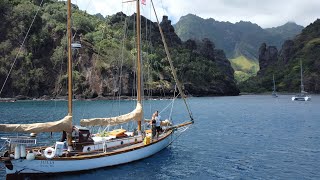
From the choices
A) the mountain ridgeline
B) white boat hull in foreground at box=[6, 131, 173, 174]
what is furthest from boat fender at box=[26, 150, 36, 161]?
the mountain ridgeline

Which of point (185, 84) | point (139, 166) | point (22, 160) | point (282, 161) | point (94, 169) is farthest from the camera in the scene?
point (185, 84)

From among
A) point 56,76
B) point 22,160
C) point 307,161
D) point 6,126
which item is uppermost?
point 56,76

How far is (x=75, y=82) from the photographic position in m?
162

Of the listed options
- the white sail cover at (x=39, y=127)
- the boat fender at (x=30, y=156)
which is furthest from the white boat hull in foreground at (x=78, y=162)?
the white sail cover at (x=39, y=127)

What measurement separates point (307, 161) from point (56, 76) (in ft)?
494

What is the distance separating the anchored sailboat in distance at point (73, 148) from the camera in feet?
81.7

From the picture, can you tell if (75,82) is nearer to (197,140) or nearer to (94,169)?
(197,140)

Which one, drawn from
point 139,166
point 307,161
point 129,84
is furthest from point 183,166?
point 129,84

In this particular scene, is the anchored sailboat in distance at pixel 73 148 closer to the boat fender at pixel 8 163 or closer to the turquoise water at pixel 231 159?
the boat fender at pixel 8 163

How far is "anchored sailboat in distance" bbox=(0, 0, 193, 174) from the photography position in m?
24.9

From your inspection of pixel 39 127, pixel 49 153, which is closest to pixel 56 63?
pixel 39 127

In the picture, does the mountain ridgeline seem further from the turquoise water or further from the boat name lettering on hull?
the boat name lettering on hull

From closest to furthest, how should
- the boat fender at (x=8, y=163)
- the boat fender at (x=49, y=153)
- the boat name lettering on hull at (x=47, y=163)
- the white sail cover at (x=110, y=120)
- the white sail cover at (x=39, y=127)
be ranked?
the boat fender at (x=8, y=163) < the boat fender at (x=49, y=153) < the boat name lettering on hull at (x=47, y=163) < the white sail cover at (x=39, y=127) < the white sail cover at (x=110, y=120)

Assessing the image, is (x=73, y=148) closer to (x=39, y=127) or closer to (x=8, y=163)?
(x=39, y=127)
